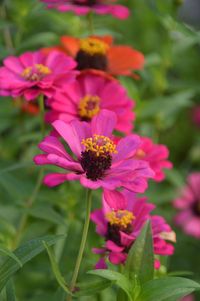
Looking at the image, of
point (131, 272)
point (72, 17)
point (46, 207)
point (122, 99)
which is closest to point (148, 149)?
point (122, 99)

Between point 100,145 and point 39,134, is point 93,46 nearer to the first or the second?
point 39,134

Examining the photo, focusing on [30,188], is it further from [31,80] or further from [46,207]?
[31,80]

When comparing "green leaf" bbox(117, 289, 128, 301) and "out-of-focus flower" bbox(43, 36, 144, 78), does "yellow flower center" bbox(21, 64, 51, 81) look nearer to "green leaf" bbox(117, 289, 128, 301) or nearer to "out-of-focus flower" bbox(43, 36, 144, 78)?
"out-of-focus flower" bbox(43, 36, 144, 78)

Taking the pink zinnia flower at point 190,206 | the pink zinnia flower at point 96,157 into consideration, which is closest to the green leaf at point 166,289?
the pink zinnia flower at point 96,157

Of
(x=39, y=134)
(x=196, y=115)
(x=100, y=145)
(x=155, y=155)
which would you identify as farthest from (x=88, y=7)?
(x=196, y=115)

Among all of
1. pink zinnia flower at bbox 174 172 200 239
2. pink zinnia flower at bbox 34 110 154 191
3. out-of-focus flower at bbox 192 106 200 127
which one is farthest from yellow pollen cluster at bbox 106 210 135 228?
out-of-focus flower at bbox 192 106 200 127

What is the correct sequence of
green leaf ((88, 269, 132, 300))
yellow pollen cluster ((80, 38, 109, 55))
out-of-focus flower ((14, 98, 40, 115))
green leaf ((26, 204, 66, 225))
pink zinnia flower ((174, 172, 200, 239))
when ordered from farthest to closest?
pink zinnia flower ((174, 172, 200, 239)), out-of-focus flower ((14, 98, 40, 115)), yellow pollen cluster ((80, 38, 109, 55)), green leaf ((26, 204, 66, 225)), green leaf ((88, 269, 132, 300))

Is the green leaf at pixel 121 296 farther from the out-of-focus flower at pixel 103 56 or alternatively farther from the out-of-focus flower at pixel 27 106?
the out-of-focus flower at pixel 27 106
